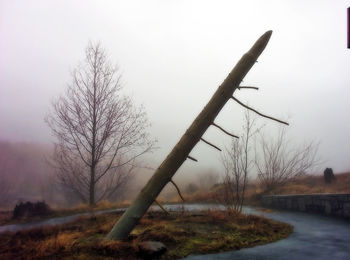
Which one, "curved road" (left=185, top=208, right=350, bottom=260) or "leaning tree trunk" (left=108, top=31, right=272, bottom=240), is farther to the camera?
"leaning tree trunk" (left=108, top=31, right=272, bottom=240)

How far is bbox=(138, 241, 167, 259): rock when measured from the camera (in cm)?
472

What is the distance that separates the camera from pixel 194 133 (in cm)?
581

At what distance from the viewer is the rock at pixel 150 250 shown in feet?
15.5

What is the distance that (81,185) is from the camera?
1504 cm

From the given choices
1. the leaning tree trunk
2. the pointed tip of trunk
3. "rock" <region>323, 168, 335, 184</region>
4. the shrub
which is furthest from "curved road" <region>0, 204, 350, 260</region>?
"rock" <region>323, 168, 335, 184</region>

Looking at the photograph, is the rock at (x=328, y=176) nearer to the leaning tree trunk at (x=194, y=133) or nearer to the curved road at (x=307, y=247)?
the curved road at (x=307, y=247)

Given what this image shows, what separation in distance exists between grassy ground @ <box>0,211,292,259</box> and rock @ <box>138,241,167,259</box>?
4.0 inches

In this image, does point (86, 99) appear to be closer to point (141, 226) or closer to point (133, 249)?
point (141, 226)

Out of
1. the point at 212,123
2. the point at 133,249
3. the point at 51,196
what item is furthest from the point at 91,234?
the point at 51,196

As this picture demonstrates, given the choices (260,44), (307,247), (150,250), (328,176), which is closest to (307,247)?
(307,247)

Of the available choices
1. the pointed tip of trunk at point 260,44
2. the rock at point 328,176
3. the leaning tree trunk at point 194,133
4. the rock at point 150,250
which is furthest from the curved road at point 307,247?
the rock at point 328,176

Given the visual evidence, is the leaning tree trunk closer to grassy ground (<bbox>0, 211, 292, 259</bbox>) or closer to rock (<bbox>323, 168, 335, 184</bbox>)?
grassy ground (<bbox>0, 211, 292, 259</bbox>)

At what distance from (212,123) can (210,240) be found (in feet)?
7.94

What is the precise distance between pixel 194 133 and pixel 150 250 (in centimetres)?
234
